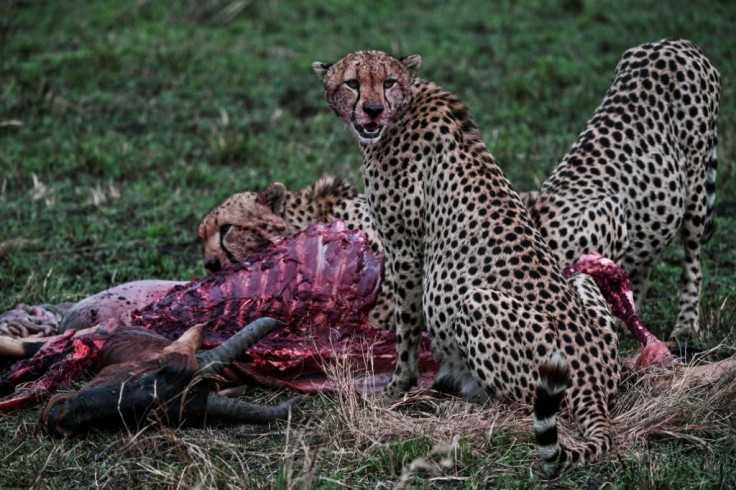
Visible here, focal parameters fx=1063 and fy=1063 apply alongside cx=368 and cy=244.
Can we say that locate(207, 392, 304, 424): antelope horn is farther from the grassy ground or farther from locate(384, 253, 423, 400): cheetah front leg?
locate(384, 253, 423, 400): cheetah front leg

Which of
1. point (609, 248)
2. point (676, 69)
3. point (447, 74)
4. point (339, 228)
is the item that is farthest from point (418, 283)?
point (447, 74)

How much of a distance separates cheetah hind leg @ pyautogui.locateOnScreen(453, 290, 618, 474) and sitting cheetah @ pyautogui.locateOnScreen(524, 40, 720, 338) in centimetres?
91

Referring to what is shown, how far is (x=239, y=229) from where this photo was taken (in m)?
5.27

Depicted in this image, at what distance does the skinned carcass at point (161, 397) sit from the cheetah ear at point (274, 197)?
129 centimetres

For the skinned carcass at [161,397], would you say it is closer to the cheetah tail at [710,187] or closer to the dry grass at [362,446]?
the dry grass at [362,446]

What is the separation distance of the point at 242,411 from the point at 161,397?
13.0 inches

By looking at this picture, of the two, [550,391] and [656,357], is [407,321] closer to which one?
[656,357]

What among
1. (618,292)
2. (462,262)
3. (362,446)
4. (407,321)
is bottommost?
(362,446)

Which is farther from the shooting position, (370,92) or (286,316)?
(286,316)

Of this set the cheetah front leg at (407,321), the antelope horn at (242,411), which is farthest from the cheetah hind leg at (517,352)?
the antelope horn at (242,411)

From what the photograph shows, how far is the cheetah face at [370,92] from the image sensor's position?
14.7 feet

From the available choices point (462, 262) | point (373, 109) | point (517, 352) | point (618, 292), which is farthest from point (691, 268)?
point (373, 109)

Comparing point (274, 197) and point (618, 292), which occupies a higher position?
point (274, 197)

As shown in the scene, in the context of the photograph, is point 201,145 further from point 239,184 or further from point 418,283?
point 418,283
